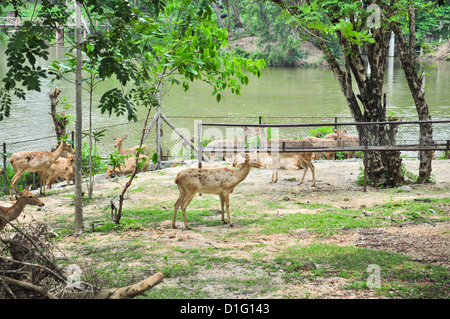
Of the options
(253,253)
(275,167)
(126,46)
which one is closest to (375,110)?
(275,167)

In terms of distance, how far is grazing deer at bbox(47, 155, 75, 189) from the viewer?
13.5m

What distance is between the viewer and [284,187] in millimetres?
13062

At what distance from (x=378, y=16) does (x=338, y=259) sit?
594cm

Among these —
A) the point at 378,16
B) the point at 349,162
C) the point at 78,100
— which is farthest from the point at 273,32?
the point at 78,100

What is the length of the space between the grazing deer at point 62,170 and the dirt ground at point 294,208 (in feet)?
→ 2.09

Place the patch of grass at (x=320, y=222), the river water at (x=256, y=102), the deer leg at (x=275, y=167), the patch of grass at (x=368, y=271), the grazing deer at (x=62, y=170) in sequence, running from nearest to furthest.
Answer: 1. the patch of grass at (x=368, y=271)
2. the patch of grass at (x=320, y=222)
3. the deer leg at (x=275, y=167)
4. the grazing deer at (x=62, y=170)
5. the river water at (x=256, y=102)

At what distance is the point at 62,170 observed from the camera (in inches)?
541

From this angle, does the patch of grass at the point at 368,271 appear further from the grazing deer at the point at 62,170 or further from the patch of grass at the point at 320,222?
the grazing deer at the point at 62,170

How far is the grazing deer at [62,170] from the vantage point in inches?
533

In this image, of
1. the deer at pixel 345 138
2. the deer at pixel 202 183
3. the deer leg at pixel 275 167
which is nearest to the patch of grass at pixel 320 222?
the deer at pixel 202 183

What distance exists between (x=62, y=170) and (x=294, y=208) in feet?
20.1

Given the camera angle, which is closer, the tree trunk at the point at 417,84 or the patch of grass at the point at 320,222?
the patch of grass at the point at 320,222

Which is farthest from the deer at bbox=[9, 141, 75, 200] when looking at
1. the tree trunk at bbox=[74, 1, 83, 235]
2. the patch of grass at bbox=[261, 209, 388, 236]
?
the patch of grass at bbox=[261, 209, 388, 236]

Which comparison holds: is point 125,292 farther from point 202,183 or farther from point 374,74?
point 374,74
